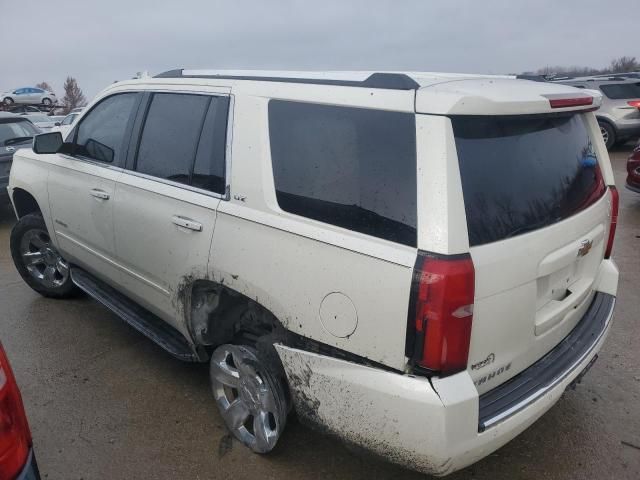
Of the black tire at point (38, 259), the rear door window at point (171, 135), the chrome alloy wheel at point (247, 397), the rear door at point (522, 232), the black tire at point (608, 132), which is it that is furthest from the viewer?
the black tire at point (608, 132)

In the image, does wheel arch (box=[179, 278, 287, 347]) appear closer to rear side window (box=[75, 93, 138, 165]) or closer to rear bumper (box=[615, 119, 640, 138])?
rear side window (box=[75, 93, 138, 165])

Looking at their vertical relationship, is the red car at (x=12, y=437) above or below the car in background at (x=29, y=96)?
above

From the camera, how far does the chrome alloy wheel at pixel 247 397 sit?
8.03ft

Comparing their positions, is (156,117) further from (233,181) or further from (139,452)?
(139,452)

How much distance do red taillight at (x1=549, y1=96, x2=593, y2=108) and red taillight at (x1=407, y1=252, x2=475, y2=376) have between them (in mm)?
848

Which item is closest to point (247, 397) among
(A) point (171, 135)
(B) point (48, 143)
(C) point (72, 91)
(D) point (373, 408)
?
(D) point (373, 408)

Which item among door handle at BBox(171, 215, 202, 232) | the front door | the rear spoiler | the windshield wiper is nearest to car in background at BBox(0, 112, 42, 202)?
the windshield wiper

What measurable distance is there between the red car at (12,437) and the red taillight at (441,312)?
4.28 feet

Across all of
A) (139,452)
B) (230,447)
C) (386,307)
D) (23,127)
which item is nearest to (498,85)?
(386,307)

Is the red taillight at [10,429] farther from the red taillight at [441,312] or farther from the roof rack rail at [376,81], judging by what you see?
the roof rack rail at [376,81]

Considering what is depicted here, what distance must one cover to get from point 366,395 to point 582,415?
1690 mm

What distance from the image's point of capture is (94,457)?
265 centimetres

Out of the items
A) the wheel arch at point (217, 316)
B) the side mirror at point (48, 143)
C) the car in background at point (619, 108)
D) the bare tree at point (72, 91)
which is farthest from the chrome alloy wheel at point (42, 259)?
the bare tree at point (72, 91)

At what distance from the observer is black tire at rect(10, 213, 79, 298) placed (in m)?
4.46
